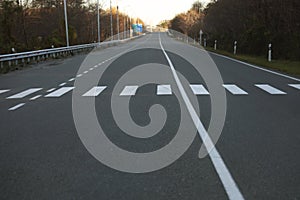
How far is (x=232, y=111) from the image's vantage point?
909 cm

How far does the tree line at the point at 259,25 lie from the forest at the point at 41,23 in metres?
18.2

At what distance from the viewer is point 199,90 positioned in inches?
491

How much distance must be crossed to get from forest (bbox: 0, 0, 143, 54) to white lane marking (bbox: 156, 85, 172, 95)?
58.8 feet

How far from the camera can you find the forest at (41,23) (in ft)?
128

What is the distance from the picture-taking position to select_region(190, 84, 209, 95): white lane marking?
38.8 ft

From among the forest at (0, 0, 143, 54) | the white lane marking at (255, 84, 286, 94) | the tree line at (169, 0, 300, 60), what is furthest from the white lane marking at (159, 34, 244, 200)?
the forest at (0, 0, 143, 54)

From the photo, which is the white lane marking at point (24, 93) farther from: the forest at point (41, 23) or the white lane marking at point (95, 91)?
the forest at point (41, 23)

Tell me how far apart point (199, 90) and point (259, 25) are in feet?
72.1

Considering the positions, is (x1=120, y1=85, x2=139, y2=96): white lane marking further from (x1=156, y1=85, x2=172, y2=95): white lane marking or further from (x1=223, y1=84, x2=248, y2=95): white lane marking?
(x1=223, y1=84, x2=248, y2=95): white lane marking

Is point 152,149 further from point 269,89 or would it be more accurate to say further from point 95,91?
point 269,89

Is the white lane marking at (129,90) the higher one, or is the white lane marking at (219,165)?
the white lane marking at (219,165)

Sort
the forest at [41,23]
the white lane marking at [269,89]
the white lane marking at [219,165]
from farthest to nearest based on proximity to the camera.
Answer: the forest at [41,23] → the white lane marking at [269,89] → the white lane marking at [219,165]

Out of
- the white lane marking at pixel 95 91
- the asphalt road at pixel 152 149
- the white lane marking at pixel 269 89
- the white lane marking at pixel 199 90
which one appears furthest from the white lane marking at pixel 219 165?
the white lane marking at pixel 269 89

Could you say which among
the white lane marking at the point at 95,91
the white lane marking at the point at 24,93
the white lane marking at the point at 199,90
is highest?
the white lane marking at the point at 199,90
